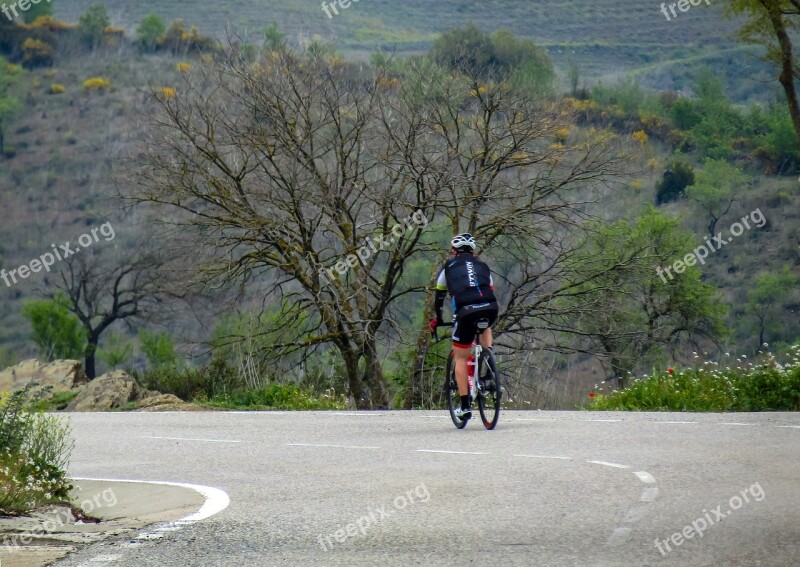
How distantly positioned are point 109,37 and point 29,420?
11466 cm

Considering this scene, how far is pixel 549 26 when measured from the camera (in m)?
140

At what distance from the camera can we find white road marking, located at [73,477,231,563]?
6.76 m

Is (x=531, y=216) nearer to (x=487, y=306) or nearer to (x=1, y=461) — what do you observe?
(x=487, y=306)

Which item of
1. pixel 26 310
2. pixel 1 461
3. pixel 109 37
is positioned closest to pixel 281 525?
pixel 1 461

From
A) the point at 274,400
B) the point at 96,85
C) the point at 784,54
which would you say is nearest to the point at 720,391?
the point at 274,400

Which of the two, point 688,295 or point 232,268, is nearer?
point 232,268

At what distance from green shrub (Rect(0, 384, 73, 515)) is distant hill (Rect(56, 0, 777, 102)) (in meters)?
A: 109

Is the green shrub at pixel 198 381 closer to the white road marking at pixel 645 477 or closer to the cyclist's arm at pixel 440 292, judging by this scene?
the cyclist's arm at pixel 440 292

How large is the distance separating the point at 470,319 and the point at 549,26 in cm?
13259

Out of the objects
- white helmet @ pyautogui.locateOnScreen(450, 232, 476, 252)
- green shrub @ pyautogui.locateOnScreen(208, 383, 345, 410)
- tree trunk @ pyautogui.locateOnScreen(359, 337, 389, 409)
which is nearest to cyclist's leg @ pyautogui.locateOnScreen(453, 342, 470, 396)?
white helmet @ pyautogui.locateOnScreen(450, 232, 476, 252)

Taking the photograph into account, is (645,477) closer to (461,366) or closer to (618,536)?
(618,536)

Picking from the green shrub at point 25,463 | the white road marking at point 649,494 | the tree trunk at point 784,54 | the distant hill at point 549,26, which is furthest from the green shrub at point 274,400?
the distant hill at point 549,26

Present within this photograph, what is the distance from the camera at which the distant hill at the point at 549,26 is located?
124438 mm

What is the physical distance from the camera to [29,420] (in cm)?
972
